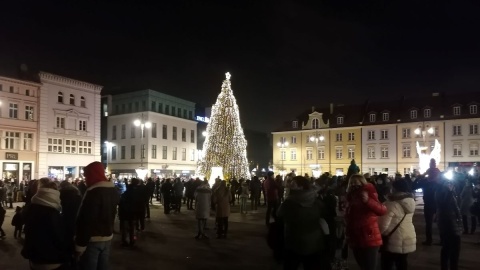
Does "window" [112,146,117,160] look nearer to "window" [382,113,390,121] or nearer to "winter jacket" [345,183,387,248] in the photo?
"window" [382,113,390,121]

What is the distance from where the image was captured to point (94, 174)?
6.38 metres

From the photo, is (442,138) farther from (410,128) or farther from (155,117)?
(155,117)

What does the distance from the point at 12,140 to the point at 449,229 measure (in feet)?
147

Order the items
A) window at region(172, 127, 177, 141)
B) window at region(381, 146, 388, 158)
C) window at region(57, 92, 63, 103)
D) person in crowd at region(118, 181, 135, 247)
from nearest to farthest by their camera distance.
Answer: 1. person in crowd at region(118, 181, 135, 247)
2. window at region(57, 92, 63, 103)
3. window at region(172, 127, 177, 141)
4. window at region(381, 146, 388, 158)

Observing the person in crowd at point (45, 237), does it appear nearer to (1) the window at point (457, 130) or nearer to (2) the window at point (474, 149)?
(2) the window at point (474, 149)

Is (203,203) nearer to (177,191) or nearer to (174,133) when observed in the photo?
(177,191)

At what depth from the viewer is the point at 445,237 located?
887 centimetres

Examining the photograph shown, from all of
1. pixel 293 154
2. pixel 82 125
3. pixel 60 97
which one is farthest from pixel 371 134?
pixel 60 97

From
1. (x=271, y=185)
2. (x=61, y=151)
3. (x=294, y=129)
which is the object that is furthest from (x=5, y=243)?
(x=294, y=129)

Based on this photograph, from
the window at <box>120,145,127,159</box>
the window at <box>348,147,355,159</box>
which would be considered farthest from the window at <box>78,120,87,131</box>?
the window at <box>348,147,355,159</box>

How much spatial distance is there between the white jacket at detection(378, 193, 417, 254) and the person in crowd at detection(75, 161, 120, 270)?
404 centimetres

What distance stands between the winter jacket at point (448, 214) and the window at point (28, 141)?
45.1 meters

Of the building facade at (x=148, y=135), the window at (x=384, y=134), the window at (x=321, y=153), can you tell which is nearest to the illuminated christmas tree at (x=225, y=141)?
the building facade at (x=148, y=135)

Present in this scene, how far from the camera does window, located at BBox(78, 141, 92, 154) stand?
5322 cm
